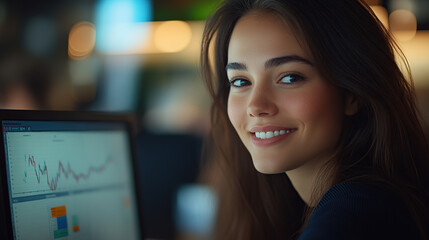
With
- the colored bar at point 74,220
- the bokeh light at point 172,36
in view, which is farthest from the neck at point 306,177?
the bokeh light at point 172,36

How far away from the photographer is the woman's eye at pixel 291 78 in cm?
113

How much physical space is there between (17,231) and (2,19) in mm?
3470

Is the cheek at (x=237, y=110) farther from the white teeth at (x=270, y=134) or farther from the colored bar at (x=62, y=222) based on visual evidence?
the colored bar at (x=62, y=222)

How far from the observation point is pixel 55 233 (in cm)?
96

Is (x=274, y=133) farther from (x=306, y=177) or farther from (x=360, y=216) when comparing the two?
(x=360, y=216)

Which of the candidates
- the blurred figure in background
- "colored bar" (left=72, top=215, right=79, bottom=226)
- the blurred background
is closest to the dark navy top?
"colored bar" (left=72, top=215, right=79, bottom=226)

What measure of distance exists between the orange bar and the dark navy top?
1.66 feet

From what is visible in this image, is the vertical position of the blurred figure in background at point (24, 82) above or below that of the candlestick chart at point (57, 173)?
above

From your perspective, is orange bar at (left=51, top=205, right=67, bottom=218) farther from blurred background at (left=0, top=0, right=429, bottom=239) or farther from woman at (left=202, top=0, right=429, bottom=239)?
blurred background at (left=0, top=0, right=429, bottom=239)

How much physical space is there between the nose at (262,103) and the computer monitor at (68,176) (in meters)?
0.35

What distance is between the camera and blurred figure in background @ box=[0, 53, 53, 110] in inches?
147

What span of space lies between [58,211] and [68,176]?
0.27ft

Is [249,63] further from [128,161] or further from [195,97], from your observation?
[195,97]

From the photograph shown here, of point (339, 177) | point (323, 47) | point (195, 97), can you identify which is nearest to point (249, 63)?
point (323, 47)
